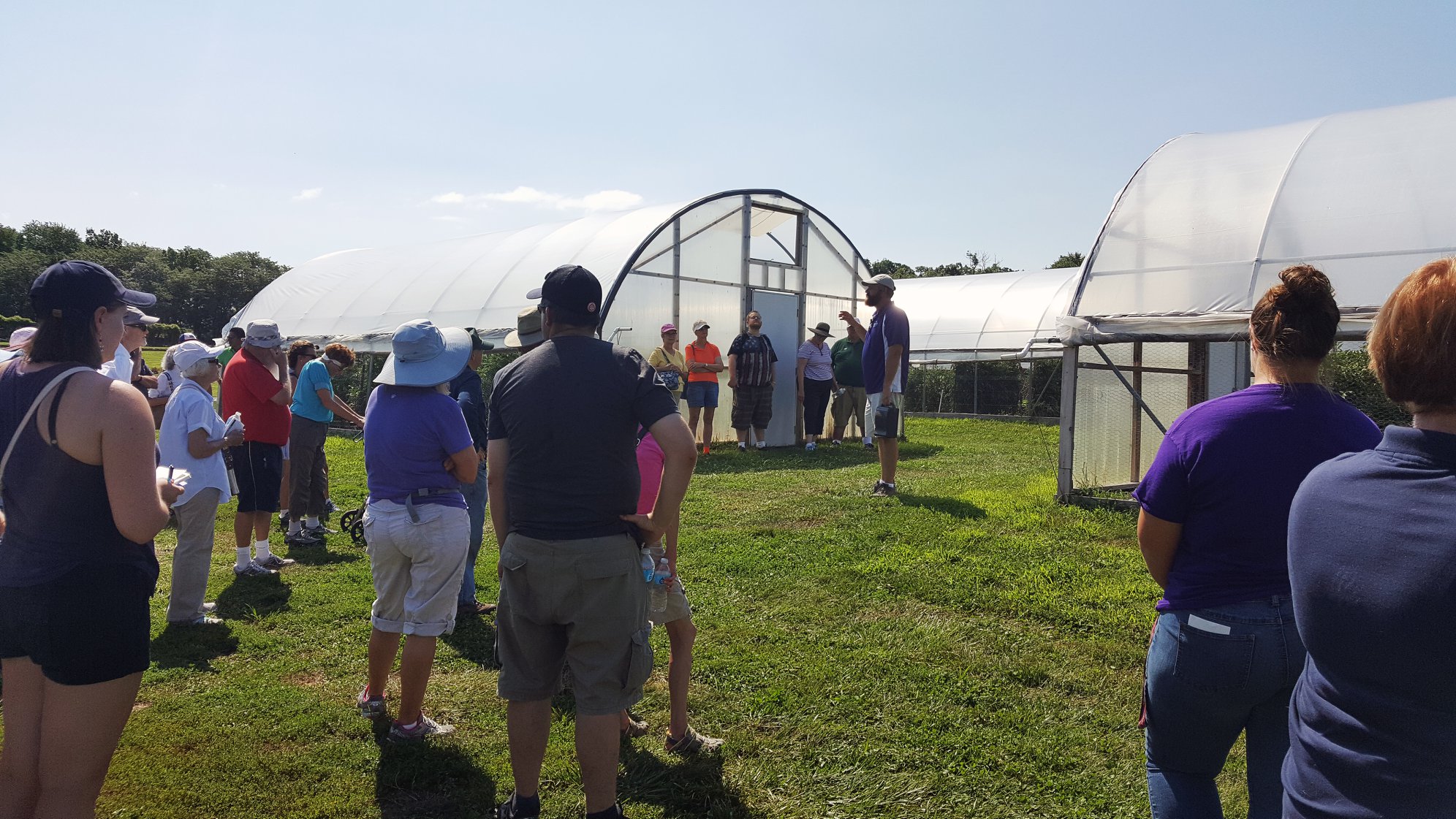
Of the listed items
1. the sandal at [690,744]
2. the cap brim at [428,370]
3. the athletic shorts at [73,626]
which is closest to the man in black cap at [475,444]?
the cap brim at [428,370]

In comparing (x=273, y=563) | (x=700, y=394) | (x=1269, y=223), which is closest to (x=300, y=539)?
(x=273, y=563)

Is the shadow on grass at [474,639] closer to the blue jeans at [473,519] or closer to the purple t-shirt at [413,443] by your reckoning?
the blue jeans at [473,519]

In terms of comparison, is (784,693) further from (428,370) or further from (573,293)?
(573,293)

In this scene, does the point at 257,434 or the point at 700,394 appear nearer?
the point at 257,434

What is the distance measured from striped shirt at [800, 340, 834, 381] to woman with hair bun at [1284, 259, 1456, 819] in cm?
1348

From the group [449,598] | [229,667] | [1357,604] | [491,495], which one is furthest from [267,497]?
[1357,604]

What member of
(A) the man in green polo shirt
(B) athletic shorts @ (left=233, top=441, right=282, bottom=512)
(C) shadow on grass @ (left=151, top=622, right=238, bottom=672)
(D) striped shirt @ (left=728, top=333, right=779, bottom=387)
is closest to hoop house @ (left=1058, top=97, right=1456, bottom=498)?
(A) the man in green polo shirt

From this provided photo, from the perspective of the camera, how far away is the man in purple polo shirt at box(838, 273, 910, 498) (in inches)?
348

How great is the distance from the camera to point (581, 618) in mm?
3014

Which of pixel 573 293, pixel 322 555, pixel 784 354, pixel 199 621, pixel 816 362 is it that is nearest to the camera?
pixel 573 293

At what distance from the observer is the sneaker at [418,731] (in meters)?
4.02

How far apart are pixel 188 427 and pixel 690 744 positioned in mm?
3730

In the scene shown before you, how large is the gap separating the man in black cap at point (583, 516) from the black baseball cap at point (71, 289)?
1.19 m

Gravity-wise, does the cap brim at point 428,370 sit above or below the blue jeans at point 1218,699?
above
